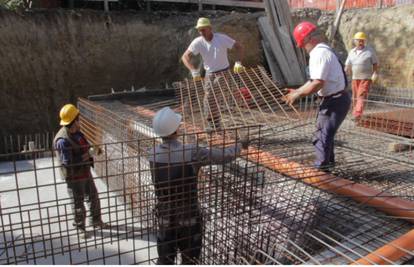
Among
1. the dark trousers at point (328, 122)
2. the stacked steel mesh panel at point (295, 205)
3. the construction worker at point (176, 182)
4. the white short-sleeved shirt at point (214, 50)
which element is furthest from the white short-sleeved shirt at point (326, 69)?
the white short-sleeved shirt at point (214, 50)

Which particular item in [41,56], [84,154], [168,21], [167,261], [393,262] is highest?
[168,21]

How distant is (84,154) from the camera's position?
11.1 feet

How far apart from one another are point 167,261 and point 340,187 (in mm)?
1596

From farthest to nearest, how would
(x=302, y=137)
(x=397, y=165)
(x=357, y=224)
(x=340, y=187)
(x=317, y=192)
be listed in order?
(x=302, y=137), (x=397, y=165), (x=317, y=192), (x=340, y=187), (x=357, y=224)

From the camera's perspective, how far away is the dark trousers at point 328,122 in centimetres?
357

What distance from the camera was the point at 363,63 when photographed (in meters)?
6.37

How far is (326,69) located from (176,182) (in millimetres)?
1775

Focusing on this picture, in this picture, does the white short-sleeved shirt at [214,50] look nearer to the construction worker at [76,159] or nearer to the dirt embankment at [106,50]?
the construction worker at [76,159]

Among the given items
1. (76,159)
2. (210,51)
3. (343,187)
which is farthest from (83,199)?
(210,51)

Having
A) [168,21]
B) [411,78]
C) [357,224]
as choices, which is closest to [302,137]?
[357,224]

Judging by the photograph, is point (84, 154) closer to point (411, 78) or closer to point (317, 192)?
point (317, 192)

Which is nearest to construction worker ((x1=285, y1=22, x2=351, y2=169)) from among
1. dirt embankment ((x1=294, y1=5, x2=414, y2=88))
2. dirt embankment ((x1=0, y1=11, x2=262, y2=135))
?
dirt embankment ((x1=0, y1=11, x2=262, y2=135))

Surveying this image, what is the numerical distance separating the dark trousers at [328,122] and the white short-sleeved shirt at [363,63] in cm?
316

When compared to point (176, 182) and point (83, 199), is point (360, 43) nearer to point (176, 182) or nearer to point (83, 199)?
point (176, 182)
